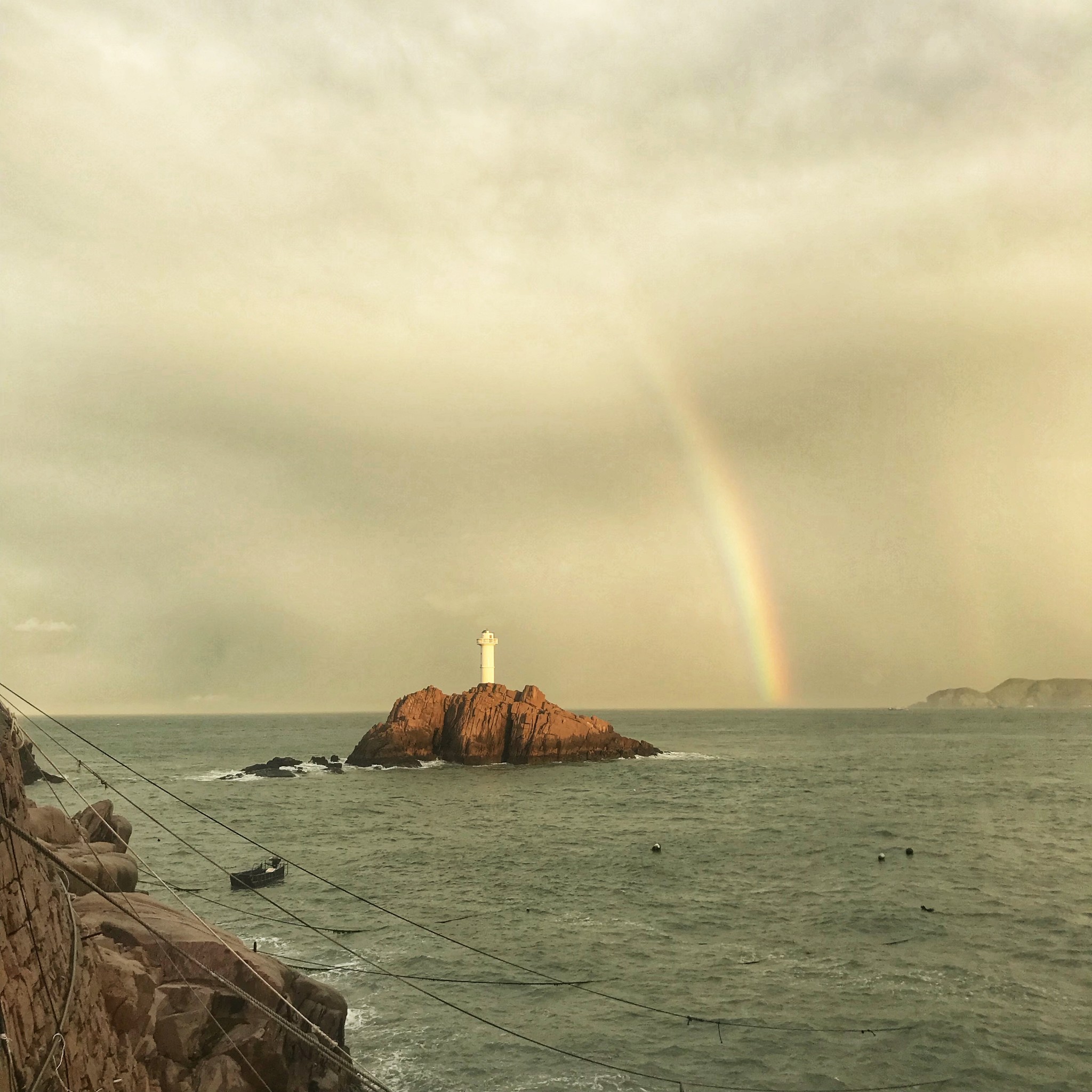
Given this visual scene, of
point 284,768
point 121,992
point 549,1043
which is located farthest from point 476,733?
point 121,992

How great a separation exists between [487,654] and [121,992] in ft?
346

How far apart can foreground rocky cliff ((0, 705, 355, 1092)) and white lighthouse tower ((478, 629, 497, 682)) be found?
95645 millimetres

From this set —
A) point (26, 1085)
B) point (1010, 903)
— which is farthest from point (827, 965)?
point (26, 1085)

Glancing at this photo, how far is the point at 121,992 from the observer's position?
13.9 metres

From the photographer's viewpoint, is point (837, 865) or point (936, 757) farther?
point (936, 757)

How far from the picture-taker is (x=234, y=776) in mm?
96062

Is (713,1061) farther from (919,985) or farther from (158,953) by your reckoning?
(158,953)

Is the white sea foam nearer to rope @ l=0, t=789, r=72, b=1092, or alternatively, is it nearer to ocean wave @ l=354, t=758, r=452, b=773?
ocean wave @ l=354, t=758, r=452, b=773

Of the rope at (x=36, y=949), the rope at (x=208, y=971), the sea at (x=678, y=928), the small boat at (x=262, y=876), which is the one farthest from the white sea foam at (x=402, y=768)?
the rope at (x=36, y=949)

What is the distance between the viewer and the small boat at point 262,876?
132 ft

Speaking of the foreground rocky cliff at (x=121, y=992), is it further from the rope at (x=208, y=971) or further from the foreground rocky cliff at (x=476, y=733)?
the foreground rocky cliff at (x=476, y=733)

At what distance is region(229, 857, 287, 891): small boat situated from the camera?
4038 cm

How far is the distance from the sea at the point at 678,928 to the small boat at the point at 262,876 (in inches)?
22.2

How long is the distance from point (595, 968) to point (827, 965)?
806 cm
